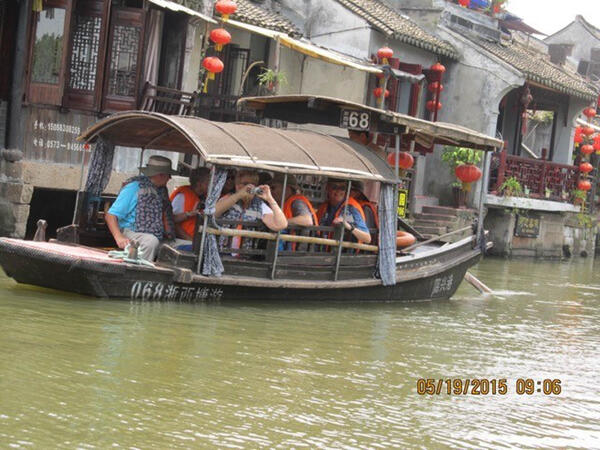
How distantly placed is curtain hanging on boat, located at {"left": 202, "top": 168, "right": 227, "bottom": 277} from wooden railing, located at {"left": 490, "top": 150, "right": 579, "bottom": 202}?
44.2ft

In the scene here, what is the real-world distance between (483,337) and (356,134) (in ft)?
11.2

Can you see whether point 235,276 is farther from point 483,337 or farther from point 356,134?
point 356,134

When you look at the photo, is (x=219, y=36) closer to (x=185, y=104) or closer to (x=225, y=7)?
(x=225, y=7)

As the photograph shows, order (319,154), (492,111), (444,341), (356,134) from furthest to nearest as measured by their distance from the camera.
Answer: (492,111)
(356,134)
(319,154)
(444,341)

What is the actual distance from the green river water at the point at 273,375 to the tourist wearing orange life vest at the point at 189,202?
98 centimetres

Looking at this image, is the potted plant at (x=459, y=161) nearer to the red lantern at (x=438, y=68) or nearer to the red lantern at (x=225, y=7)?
the red lantern at (x=438, y=68)

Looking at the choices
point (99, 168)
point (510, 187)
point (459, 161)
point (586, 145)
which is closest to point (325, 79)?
point (459, 161)

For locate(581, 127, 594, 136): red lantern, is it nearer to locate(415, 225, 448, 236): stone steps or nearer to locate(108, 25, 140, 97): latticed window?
locate(415, 225, 448, 236): stone steps

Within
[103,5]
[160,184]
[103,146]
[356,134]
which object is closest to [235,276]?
[160,184]

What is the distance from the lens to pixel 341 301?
1155 centimetres

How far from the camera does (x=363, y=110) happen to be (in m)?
11.9

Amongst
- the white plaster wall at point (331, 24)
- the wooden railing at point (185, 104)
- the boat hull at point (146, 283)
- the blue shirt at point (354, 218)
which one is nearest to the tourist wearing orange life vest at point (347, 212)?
the blue shirt at point (354, 218)

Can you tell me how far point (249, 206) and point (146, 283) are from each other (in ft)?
4.37

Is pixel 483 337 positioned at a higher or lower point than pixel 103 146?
lower
